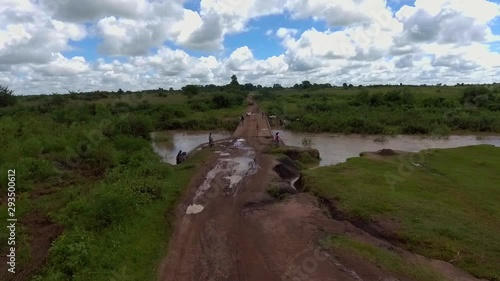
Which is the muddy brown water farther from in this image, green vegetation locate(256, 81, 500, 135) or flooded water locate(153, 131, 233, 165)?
green vegetation locate(256, 81, 500, 135)

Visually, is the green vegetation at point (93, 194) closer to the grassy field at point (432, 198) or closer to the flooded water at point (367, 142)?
the grassy field at point (432, 198)

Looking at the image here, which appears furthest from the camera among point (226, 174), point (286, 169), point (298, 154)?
point (298, 154)

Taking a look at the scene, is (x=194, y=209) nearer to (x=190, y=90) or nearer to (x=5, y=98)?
(x=5, y=98)

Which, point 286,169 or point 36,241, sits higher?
point 286,169

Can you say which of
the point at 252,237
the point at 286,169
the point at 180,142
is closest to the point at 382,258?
the point at 252,237

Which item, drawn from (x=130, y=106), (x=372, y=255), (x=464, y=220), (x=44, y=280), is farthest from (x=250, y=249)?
(x=130, y=106)

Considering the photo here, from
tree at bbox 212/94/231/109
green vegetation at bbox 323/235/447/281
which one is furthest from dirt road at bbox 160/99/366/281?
tree at bbox 212/94/231/109
